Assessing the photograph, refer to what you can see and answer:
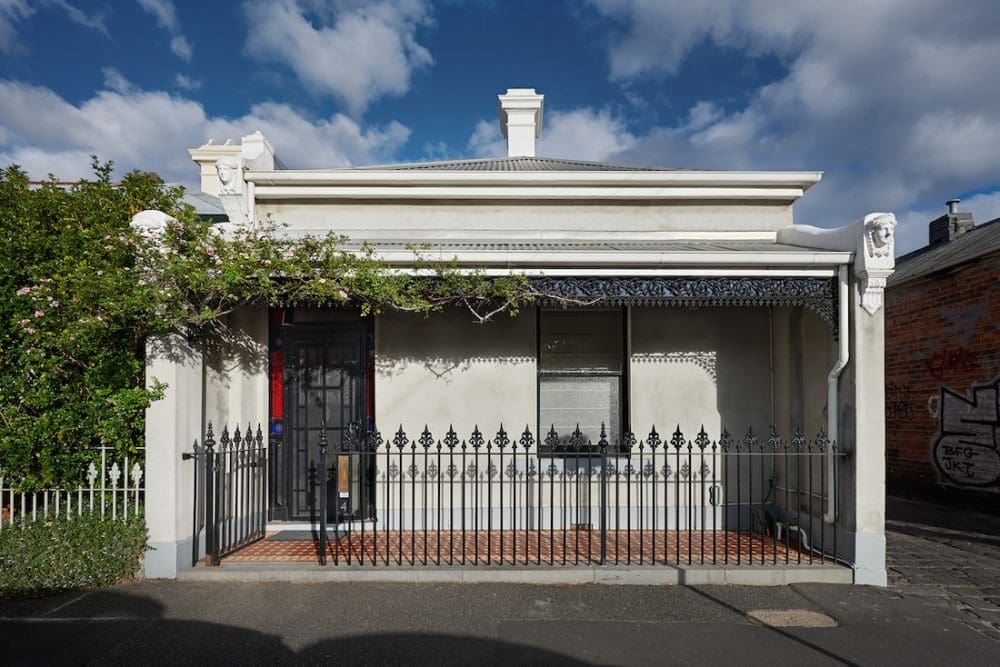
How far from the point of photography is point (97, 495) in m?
5.56

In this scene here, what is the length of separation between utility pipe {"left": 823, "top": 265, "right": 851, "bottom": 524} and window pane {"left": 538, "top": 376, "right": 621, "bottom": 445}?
2.33 metres

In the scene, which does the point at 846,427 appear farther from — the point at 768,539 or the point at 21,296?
the point at 21,296

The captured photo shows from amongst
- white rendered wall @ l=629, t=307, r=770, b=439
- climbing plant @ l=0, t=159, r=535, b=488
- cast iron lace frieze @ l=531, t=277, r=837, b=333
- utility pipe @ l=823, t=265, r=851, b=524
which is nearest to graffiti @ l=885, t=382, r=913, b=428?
white rendered wall @ l=629, t=307, r=770, b=439

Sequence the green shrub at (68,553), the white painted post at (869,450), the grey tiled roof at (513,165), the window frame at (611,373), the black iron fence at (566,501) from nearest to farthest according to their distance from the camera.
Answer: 1. the green shrub at (68,553)
2. the white painted post at (869,450)
3. the black iron fence at (566,501)
4. the window frame at (611,373)
5. the grey tiled roof at (513,165)

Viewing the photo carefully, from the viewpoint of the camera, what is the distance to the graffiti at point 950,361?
897 centimetres

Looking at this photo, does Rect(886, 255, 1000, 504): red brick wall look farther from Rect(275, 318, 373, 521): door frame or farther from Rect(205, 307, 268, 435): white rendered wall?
Rect(205, 307, 268, 435): white rendered wall

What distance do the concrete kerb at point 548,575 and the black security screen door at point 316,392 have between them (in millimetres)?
1575

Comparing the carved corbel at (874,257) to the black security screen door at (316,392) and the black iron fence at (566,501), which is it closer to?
the black iron fence at (566,501)

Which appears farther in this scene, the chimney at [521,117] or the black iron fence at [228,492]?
the chimney at [521,117]

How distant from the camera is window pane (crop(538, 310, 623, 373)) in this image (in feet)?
23.3

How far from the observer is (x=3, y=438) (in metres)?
5.09

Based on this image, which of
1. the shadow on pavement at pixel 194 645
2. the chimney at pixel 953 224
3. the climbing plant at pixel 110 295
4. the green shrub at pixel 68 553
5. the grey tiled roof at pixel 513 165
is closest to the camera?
A: the shadow on pavement at pixel 194 645

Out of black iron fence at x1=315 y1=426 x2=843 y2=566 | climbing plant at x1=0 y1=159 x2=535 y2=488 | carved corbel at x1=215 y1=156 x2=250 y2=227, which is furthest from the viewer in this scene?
carved corbel at x1=215 y1=156 x2=250 y2=227

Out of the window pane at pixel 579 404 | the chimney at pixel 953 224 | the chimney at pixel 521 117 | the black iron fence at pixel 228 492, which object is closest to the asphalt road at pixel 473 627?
the black iron fence at pixel 228 492
